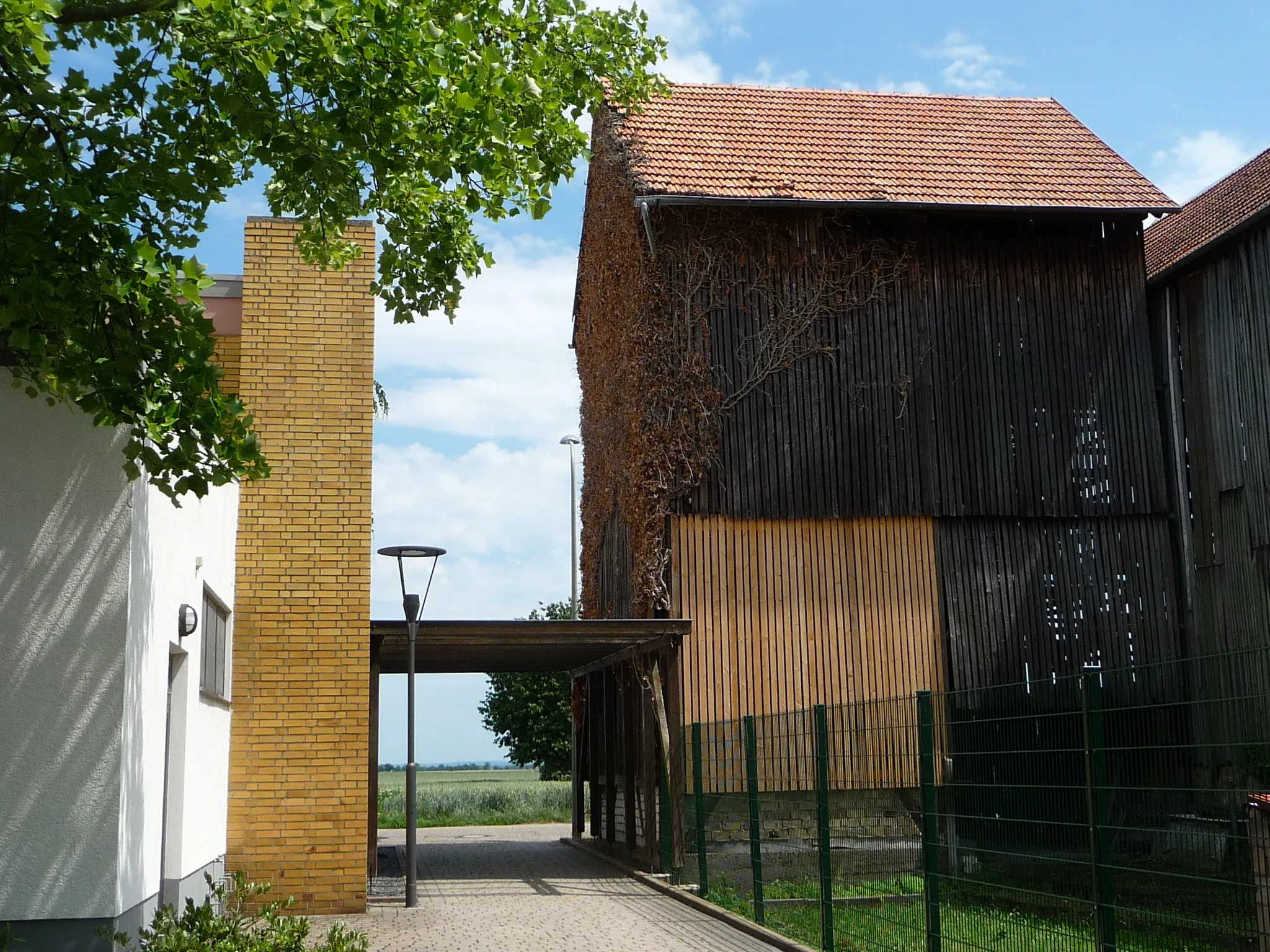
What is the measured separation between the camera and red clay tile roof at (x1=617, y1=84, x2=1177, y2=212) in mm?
19109

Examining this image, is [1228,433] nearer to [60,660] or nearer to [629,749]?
[629,749]

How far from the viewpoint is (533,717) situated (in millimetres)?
42250

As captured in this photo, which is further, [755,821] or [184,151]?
[755,821]

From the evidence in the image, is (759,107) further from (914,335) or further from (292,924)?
(292,924)

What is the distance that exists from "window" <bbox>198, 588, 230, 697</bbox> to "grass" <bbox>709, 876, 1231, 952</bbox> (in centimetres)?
548

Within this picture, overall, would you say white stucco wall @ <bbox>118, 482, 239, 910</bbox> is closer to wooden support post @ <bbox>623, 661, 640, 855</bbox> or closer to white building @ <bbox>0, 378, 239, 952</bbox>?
white building @ <bbox>0, 378, 239, 952</bbox>

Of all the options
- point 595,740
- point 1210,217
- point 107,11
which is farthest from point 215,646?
point 1210,217

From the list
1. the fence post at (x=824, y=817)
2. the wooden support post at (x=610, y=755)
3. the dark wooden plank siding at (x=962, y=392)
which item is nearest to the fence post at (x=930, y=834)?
the fence post at (x=824, y=817)

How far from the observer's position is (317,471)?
46.4 ft

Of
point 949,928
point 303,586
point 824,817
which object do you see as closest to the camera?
point 949,928

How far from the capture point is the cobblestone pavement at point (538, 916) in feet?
37.7

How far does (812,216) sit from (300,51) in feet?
37.5

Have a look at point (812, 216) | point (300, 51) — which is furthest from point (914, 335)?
point (300, 51)

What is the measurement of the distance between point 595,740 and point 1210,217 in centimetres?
1280
